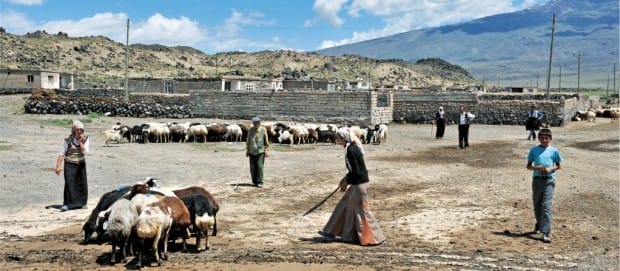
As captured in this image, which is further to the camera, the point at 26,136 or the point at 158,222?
the point at 26,136

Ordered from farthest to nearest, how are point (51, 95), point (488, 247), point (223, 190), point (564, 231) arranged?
point (51, 95)
point (223, 190)
point (564, 231)
point (488, 247)

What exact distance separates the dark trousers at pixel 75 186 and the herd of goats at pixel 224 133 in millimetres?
13068

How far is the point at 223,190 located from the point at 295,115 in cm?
2295

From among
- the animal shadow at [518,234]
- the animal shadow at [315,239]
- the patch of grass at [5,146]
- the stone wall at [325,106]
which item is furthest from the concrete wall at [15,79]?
the animal shadow at [518,234]

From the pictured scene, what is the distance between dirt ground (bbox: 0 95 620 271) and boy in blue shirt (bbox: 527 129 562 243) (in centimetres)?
30

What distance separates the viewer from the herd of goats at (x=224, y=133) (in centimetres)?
2392

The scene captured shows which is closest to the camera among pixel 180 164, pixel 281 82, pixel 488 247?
pixel 488 247

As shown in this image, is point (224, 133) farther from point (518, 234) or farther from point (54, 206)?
point (518, 234)

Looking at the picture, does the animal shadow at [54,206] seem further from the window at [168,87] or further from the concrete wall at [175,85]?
the window at [168,87]

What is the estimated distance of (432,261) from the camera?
7.77 m

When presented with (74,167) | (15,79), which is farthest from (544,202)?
(15,79)

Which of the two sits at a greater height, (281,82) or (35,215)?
(281,82)

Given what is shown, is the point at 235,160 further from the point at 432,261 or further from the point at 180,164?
the point at 432,261

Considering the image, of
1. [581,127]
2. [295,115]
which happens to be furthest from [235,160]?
[581,127]
